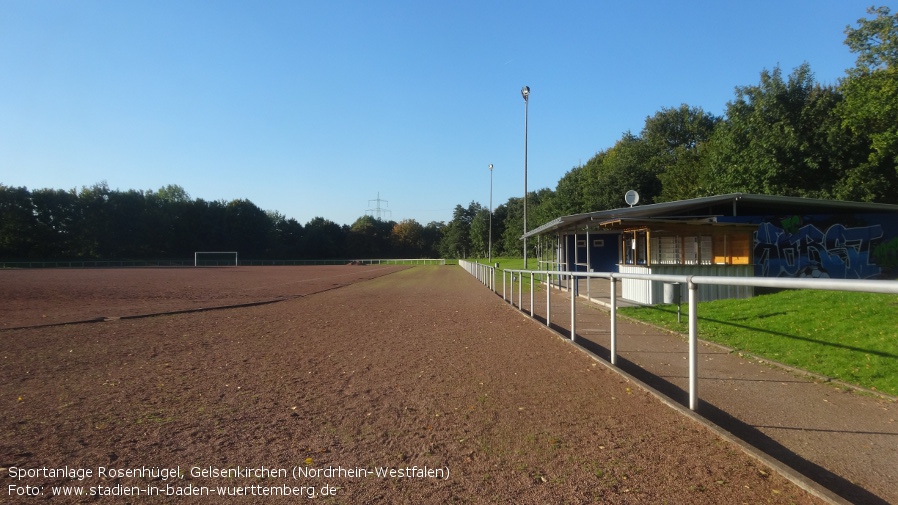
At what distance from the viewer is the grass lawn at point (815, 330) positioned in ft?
22.6

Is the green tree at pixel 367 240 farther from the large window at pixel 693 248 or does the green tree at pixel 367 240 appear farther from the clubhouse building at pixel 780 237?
the large window at pixel 693 248

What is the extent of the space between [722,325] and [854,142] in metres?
22.8

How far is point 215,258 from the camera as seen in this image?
88.4 meters

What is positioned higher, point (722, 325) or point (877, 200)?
point (877, 200)

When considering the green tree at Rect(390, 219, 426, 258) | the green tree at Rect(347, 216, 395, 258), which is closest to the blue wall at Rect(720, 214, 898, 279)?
the green tree at Rect(347, 216, 395, 258)

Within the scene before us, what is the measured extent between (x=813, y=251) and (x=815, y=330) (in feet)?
33.4

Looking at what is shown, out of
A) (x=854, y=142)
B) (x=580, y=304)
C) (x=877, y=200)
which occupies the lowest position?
(x=580, y=304)

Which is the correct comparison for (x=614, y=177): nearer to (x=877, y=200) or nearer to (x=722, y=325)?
(x=877, y=200)

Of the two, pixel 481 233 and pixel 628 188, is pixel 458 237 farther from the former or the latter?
pixel 628 188

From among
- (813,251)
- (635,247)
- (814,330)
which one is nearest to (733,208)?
(813,251)

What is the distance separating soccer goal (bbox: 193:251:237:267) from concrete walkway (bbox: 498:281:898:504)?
80354 mm

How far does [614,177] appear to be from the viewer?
160 feet

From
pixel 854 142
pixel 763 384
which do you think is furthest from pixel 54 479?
pixel 854 142

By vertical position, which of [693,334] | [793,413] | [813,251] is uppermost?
[813,251]
